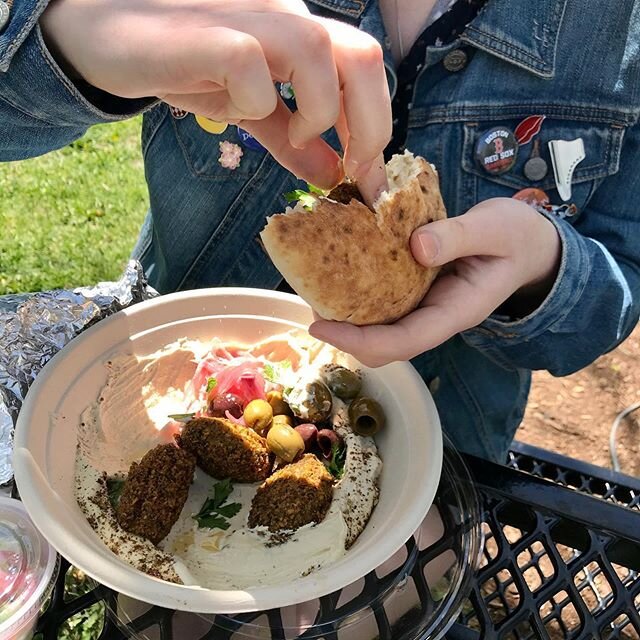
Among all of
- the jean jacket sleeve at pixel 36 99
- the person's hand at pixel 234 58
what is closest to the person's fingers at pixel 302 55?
the person's hand at pixel 234 58

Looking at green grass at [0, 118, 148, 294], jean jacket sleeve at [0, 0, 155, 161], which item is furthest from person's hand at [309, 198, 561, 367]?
green grass at [0, 118, 148, 294]

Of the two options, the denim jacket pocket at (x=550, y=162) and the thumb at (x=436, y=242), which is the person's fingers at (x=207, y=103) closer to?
the thumb at (x=436, y=242)

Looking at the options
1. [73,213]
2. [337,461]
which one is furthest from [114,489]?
[73,213]

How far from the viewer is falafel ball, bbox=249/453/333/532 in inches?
46.7

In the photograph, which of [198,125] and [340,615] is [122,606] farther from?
[198,125]

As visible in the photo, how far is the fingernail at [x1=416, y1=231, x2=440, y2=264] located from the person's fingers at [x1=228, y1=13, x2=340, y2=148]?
0.25 meters

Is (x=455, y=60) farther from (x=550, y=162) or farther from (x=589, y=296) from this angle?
(x=589, y=296)

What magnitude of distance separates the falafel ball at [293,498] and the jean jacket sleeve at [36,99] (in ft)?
2.38

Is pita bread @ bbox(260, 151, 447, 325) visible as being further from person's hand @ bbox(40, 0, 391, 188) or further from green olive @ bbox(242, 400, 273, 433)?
green olive @ bbox(242, 400, 273, 433)

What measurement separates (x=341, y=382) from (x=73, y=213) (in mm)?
2827

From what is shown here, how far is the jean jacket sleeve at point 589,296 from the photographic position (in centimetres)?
141

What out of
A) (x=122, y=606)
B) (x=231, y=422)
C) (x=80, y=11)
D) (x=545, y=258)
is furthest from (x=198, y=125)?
(x=122, y=606)

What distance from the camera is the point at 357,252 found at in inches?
44.7

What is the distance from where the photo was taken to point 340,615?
44.3 inches
